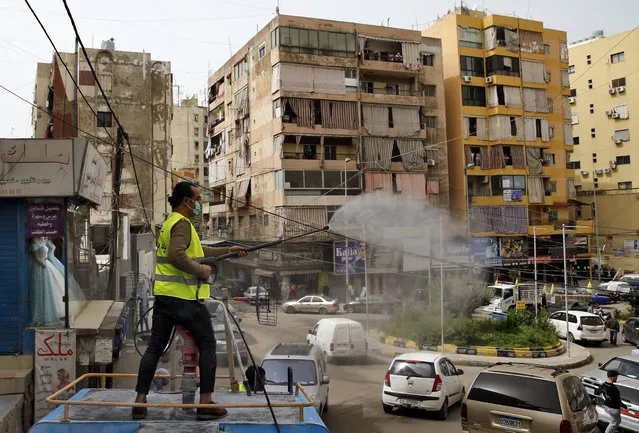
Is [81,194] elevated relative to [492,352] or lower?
elevated

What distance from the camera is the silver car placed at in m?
10.7

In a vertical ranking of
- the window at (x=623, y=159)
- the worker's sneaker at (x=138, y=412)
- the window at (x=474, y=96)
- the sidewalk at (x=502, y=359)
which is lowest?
the sidewalk at (x=502, y=359)

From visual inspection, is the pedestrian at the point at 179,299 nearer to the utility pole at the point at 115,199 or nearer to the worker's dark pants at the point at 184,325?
the worker's dark pants at the point at 184,325

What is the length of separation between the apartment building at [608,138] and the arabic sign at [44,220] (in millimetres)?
55419

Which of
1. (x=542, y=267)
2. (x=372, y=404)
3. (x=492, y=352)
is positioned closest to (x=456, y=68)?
(x=542, y=267)

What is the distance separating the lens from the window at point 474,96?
159ft

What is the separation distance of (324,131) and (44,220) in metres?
33.0

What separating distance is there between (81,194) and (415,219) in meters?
35.4

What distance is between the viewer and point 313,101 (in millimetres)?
40844

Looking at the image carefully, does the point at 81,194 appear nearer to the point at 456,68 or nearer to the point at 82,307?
the point at 82,307

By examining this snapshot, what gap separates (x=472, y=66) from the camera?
Result: 161 feet

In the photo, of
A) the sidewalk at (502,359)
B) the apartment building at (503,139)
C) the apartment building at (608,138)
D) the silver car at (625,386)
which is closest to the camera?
the silver car at (625,386)

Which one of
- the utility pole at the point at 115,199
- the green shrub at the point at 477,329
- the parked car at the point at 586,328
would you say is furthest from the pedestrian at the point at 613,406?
the parked car at the point at 586,328

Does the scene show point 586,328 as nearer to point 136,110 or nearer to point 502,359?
point 502,359
